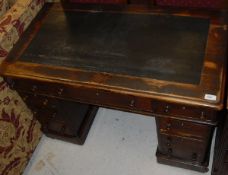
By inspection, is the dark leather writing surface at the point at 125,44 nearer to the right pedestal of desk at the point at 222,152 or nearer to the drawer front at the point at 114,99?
the drawer front at the point at 114,99

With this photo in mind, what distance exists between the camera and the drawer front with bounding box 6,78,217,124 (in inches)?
42.8

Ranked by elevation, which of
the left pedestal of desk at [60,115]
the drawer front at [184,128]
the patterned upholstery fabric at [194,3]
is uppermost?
the patterned upholstery fabric at [194,3]

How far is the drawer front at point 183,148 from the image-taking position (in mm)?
1310

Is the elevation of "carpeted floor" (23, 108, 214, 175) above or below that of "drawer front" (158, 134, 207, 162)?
below

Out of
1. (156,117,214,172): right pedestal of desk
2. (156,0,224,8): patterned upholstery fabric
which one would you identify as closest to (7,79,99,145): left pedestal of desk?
(156,117,214,172): right pedestal of desk

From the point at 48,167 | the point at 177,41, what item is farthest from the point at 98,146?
the point at 177,41

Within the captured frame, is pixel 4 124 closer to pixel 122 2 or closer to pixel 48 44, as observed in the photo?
pixel 48 44

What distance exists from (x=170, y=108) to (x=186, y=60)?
8.5 inches

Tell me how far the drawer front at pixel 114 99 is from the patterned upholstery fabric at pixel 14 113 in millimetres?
132

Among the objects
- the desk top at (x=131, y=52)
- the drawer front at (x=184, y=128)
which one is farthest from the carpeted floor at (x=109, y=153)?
the desk top at (x=131, y=52)

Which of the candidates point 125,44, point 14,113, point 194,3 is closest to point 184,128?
point 125,44

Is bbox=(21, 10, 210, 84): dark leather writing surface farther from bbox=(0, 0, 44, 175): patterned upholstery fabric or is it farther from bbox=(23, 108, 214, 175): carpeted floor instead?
bbox=(23, 108, 214, 175): carpeted floor

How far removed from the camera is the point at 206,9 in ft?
4.35

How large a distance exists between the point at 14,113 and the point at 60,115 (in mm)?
257
